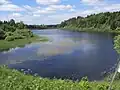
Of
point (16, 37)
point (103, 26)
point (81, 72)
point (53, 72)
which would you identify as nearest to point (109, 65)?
point (81, 72)

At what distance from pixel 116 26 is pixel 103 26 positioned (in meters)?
19.2

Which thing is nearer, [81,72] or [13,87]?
[13,87]

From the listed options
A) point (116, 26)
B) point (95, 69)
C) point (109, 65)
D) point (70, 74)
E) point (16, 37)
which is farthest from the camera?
point (116, 26)

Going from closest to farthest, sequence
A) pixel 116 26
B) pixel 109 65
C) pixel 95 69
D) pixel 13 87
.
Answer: pixel 13 87, pixel 95 69, pixel 109 65, pixel 116 26

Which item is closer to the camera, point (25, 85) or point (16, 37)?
point (25, 85)

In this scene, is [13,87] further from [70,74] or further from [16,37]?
[16,37]

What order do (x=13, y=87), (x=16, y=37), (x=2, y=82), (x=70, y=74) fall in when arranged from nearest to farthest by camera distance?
(x=13, y=87) → (x=2, y=82) → (x=70, y=74) → (x=16, y=37)

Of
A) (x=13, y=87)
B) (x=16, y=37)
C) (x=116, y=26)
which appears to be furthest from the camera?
(x=116, y=26)

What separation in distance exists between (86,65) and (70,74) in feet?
26.0

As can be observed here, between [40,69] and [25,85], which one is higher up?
[25,85]

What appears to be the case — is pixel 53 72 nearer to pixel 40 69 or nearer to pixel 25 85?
pixel 40 69

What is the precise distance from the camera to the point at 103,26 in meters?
191

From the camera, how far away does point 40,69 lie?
45.2m

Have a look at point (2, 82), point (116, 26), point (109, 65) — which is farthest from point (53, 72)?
point (116, 26)
